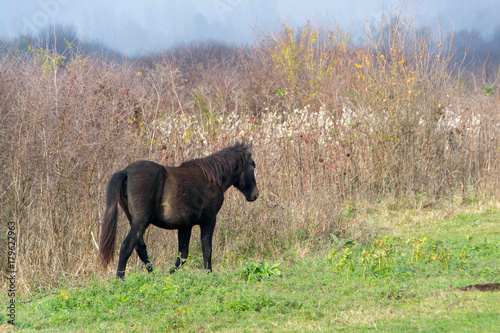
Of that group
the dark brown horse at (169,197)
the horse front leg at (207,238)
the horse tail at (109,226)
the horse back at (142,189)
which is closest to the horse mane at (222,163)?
the dark brown horse at (169,197)

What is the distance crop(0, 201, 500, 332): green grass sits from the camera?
441 centimetres

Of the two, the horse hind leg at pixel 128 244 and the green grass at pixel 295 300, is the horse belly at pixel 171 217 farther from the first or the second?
the green grass at pixel 295 300

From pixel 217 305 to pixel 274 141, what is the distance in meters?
4.98

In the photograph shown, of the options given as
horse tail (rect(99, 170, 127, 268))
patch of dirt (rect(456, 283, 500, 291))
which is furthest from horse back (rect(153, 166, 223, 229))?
patch of dirt (rect(456, 283, 500, 291))

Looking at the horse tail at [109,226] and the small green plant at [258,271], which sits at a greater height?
the horse tail at [109,226]

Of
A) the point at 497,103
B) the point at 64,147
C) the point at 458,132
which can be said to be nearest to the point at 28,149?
the point at 64,147

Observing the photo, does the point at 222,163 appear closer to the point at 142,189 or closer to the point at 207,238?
the point at 207,238

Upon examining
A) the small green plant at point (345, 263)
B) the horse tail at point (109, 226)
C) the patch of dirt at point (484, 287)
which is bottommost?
the patch of dirt at point (484, 287)

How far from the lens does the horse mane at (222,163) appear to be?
20.9 ft

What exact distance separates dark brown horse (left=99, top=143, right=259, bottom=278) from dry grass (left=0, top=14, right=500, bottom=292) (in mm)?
1032

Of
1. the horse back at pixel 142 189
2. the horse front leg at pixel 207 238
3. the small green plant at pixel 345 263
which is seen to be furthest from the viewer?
the horse front leg at pixel 207 238

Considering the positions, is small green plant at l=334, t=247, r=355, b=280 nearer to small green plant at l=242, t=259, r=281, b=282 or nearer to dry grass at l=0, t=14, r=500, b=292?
small green plant at l=242, t=259, r=281, b=282

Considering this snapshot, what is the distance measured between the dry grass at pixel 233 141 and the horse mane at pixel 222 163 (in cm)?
126

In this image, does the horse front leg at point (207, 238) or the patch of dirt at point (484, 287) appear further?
the horse front leg at point (207, 238)
